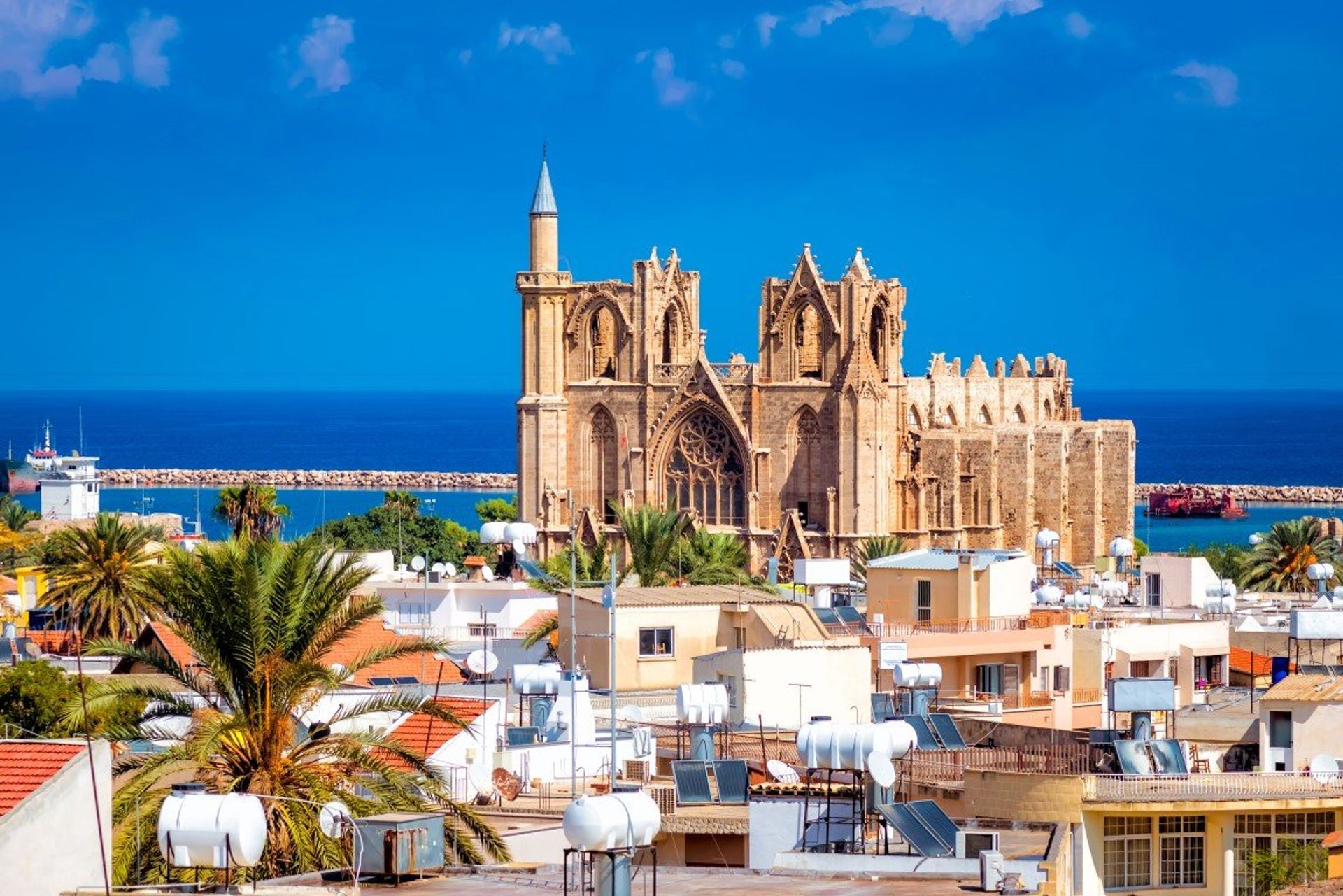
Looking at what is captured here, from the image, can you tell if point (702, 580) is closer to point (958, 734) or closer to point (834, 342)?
point (834, 342)

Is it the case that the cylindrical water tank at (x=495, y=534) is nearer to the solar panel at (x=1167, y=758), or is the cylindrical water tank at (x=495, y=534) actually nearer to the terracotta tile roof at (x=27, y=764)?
the solar panel at (x=1167, y=758)

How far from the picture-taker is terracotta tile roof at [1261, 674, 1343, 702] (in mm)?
29094

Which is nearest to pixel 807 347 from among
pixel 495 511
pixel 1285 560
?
pixel 1285 560

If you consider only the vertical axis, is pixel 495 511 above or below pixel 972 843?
above

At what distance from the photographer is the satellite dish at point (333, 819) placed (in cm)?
2052

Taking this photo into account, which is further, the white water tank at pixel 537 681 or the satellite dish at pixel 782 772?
the white water tank at pixel 537 681

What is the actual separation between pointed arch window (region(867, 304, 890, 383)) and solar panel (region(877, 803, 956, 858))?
6578cm

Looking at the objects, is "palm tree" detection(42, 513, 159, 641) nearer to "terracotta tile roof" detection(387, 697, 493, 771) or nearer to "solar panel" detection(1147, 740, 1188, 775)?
"terracotta tile roof" detection(387, 697, 493, 771)

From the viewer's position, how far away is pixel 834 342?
87188 mm

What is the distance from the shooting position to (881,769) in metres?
22.6

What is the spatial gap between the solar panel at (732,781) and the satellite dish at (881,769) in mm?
3260

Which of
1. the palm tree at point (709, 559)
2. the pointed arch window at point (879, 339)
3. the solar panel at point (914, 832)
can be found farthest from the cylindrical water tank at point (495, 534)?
the solar panel at point (914, 832)

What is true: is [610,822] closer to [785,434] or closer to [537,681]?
[537,681]

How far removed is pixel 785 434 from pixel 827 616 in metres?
46.8
